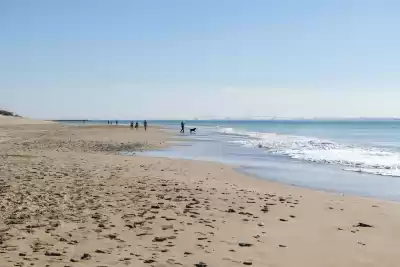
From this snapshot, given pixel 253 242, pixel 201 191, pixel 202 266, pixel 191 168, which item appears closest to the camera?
pixel 202 266

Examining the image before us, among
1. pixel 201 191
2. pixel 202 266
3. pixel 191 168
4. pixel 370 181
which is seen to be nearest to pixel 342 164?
pixel 370 181

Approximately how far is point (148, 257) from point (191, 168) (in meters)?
12.7

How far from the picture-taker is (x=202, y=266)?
6.07 meters

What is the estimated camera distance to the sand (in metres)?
6.46

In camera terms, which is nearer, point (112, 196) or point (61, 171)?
point (112, 196)

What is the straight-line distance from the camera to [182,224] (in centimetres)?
831

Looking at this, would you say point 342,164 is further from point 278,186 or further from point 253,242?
point 253,242

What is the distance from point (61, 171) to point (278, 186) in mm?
7657

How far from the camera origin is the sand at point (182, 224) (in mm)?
6457

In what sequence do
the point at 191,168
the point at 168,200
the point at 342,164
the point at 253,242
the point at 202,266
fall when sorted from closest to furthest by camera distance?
the point at 202,266, the point at 253,242, the point at 168,200, the point at 191,168, the point at 342,164

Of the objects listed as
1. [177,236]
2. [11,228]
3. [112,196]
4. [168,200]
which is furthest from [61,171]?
[177,236]

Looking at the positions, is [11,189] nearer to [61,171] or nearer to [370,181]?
[61,171]

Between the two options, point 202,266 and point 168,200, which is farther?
point 168,200

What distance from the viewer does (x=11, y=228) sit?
7.52 m
